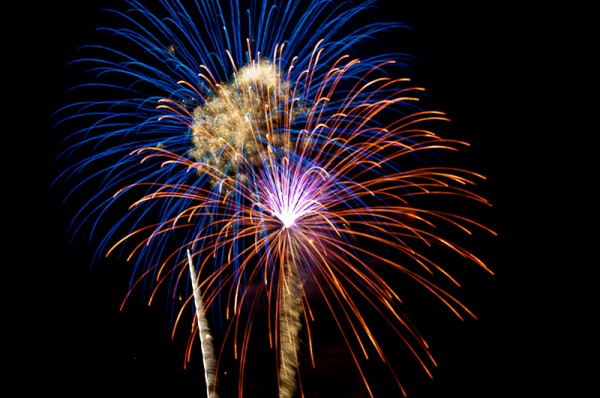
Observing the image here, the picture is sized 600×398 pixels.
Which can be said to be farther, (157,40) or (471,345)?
(471,345)

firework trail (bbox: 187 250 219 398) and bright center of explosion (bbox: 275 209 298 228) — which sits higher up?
bright center of explosion (bbox: 275 209 298 228)

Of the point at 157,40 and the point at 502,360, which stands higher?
the point at 157,40

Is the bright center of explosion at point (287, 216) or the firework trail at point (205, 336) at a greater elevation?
the bright center of explosion at point (287, 216)

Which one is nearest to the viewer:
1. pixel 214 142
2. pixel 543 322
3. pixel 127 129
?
pixel 127 129

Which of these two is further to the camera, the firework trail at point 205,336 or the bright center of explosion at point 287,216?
the firework trail at point 205,336

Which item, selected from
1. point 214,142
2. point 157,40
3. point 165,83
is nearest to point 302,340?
point 214,142

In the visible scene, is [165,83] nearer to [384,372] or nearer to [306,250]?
[306,250]

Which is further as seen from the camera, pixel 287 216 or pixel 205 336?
pixel 205 336

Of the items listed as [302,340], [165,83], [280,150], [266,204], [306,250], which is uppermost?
[165,83]

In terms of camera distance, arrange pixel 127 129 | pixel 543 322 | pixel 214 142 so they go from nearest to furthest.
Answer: pixel 127 129
pixel 214 142
pixel 543 322

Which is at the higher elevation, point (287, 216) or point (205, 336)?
point (287, 216)

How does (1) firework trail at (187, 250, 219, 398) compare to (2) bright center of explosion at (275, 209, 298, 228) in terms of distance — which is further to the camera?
(1) firework trail at (187, 250, 219, 398)
